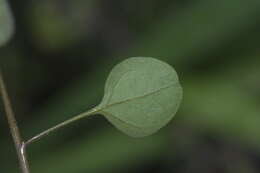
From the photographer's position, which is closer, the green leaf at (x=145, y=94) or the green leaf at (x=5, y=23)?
the green leaf at (x=145, y=94)

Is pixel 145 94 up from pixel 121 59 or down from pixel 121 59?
up

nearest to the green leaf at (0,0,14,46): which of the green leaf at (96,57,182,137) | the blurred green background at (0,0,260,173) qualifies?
the green leaf at (96,57,182,137)

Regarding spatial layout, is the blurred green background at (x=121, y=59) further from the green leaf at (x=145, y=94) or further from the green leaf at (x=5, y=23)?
the green leaf at (x=145, y=94)

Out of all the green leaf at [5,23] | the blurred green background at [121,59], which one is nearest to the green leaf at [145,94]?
the green leaf at [5,23]

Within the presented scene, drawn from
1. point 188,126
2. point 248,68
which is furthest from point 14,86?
point 248,68

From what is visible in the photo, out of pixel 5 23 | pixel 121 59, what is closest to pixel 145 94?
pixel 5 23

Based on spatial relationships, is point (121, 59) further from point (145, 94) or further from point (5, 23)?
point (145, 94)
